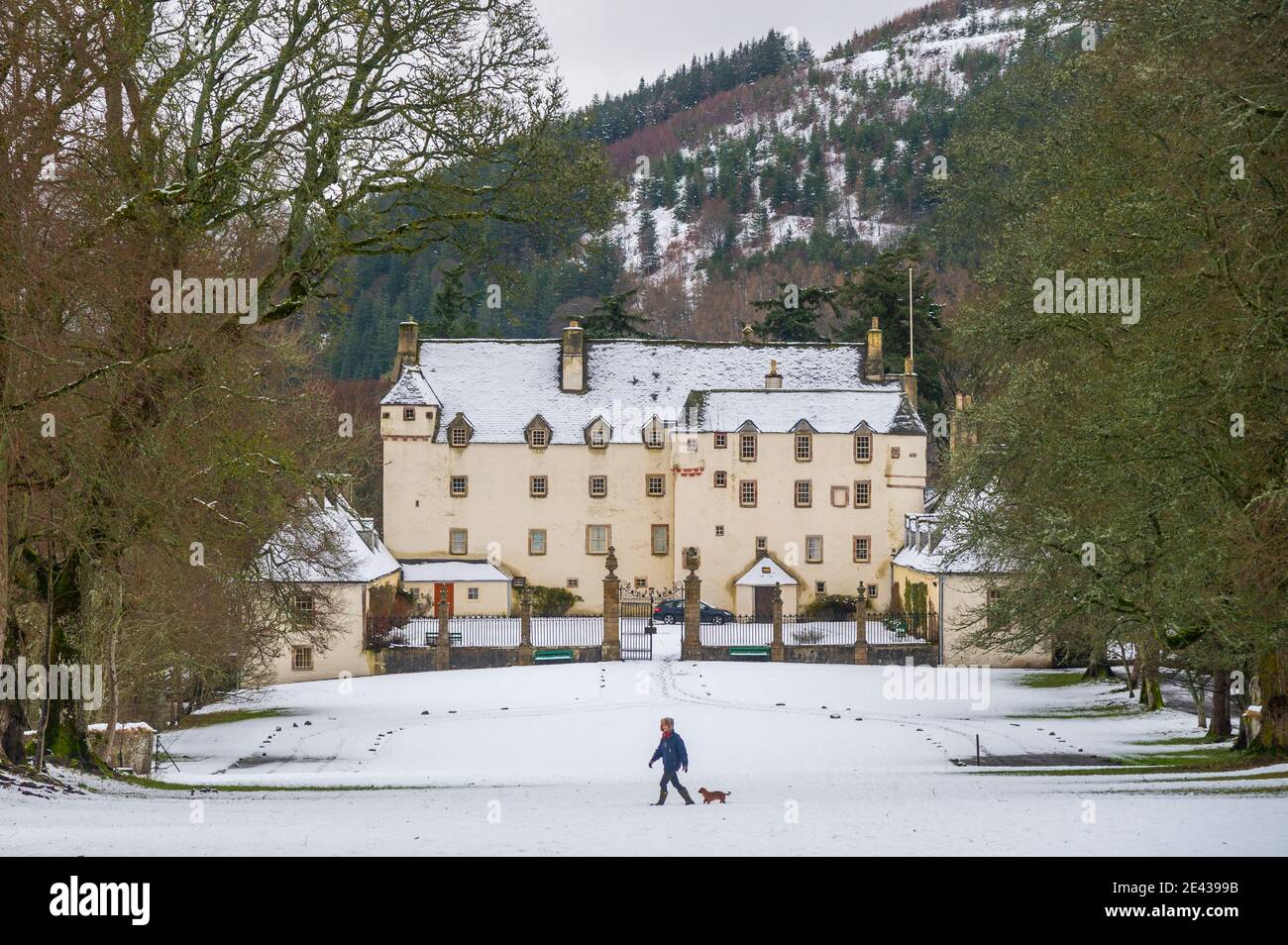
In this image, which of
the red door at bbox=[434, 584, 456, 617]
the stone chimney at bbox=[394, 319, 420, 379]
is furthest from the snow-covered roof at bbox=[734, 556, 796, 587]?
the stone chimney at bbox=[394, 319, 420, 379]

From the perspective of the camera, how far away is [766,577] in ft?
180

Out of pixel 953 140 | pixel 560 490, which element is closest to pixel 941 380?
pixel 560 490

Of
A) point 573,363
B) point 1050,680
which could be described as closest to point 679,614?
point 573,363

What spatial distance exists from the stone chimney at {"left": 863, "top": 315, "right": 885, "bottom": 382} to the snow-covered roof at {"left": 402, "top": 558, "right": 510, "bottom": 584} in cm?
1825

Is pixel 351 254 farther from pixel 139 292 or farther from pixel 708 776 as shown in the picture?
pixel 708 776

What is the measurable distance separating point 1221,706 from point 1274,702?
604cm

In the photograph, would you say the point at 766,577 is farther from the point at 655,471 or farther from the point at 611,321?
the point at 611,321

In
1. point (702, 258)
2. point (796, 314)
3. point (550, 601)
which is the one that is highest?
point (702, 258)

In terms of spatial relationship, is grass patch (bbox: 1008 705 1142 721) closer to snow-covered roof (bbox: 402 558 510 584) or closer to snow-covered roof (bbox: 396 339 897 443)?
snow-covered roof (bbox: 396 339 897 443)

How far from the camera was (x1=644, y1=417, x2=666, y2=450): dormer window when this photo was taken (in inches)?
2287

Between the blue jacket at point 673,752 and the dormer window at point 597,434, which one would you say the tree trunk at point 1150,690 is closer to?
the blue jacket at point 673,752

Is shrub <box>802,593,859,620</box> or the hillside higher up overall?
the hillside

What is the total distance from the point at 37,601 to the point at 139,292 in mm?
5504
